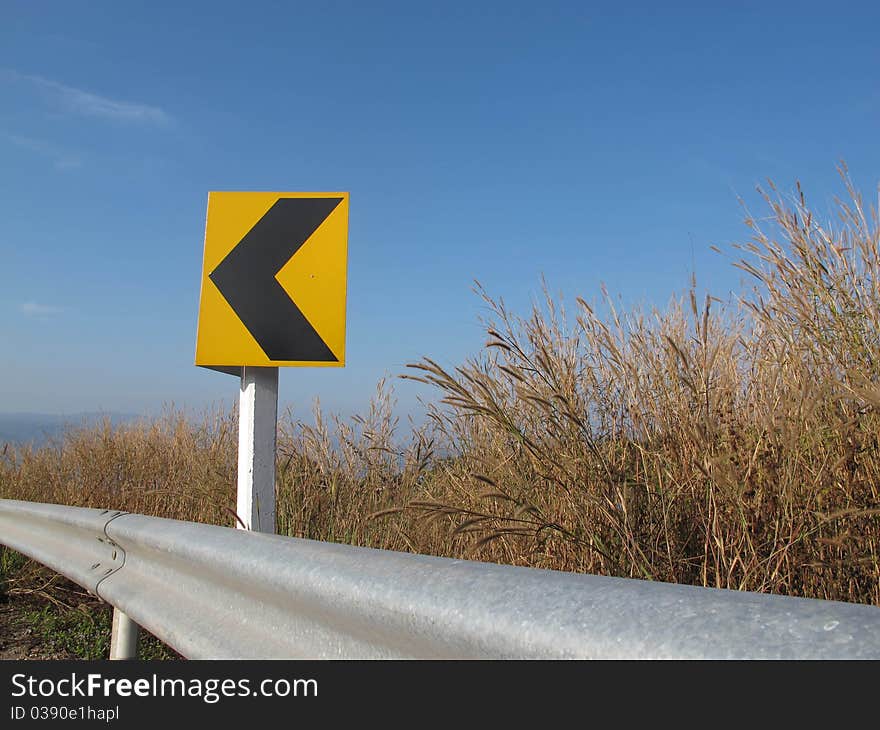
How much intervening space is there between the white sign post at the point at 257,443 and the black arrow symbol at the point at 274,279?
19 centimetres

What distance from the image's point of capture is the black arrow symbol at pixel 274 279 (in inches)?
146

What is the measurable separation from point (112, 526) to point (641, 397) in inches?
97.0

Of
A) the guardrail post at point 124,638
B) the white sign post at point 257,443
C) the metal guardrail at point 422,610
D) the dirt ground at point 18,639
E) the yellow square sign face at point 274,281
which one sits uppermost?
the yellow square sign face at point 274,281

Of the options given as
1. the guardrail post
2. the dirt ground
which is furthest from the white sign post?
the dirt ground

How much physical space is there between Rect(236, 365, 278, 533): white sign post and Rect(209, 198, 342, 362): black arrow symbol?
0.62 ft

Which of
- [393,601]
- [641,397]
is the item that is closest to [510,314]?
[641,397]

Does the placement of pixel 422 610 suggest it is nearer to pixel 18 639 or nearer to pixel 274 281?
pixel 274 281

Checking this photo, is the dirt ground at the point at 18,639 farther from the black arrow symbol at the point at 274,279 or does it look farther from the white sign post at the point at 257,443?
the black arrow symbol at the point at 274,279

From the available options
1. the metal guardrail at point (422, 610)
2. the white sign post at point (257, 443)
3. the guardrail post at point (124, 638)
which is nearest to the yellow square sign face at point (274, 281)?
the white sign post at point (257, 443)

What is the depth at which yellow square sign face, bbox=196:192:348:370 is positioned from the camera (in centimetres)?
371

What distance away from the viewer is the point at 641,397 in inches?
140

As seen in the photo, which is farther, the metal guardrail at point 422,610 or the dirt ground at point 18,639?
the dirt ground at point 18,639

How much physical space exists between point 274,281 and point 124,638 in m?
1.76

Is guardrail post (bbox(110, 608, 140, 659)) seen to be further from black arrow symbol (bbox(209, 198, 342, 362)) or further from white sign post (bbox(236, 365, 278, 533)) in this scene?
black arrow symbol (bbox(209, 198, 342, 362))
